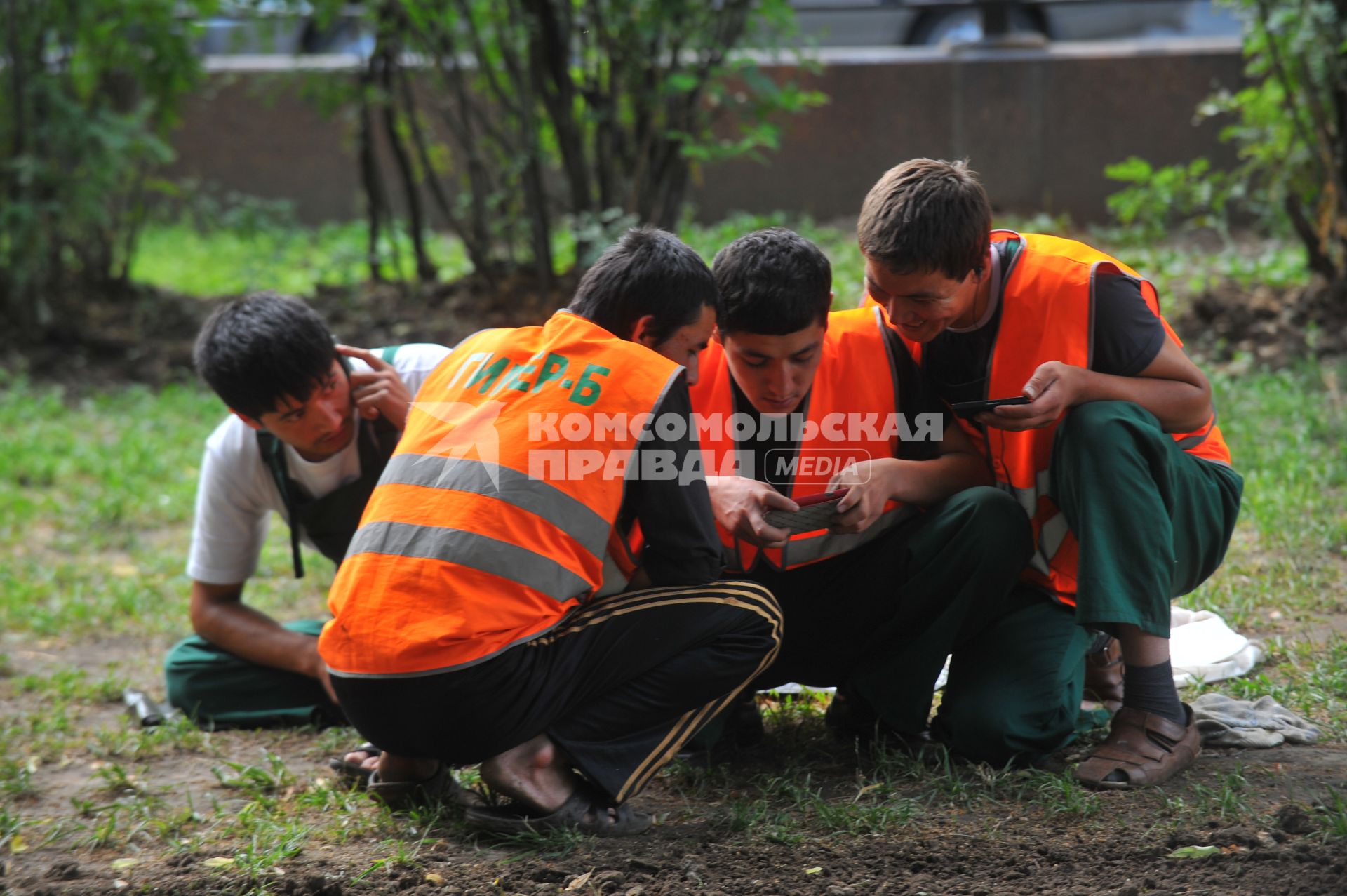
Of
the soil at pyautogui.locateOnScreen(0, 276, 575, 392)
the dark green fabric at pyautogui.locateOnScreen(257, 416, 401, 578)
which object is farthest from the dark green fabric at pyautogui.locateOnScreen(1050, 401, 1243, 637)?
the soil at pyautogui.locateOnScreen(0, 276, 575, 392)

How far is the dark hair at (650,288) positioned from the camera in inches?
98.2

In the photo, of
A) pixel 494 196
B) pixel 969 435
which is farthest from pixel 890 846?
pixel 494 196

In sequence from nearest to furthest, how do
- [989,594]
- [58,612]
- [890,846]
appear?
[890,846] < [989,594] < [58,612]

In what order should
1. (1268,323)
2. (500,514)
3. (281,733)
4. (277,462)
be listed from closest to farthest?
(500,514)
(277,462)
(281,733)
(1268,323)

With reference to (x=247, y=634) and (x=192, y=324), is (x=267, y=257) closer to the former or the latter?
(x=192, y=324)

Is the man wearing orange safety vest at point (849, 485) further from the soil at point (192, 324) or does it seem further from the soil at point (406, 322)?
the soil at point (192, 324)

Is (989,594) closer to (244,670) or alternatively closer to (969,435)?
(969,435)

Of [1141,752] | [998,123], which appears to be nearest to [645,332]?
[1141,752]

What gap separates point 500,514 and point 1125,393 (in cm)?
Answer: 123

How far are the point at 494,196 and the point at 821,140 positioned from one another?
290cm

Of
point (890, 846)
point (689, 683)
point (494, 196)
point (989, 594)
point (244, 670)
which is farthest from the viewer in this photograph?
point (494, 196)

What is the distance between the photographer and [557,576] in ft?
7.68

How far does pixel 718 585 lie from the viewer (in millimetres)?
2484

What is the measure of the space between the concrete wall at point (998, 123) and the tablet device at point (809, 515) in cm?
537
